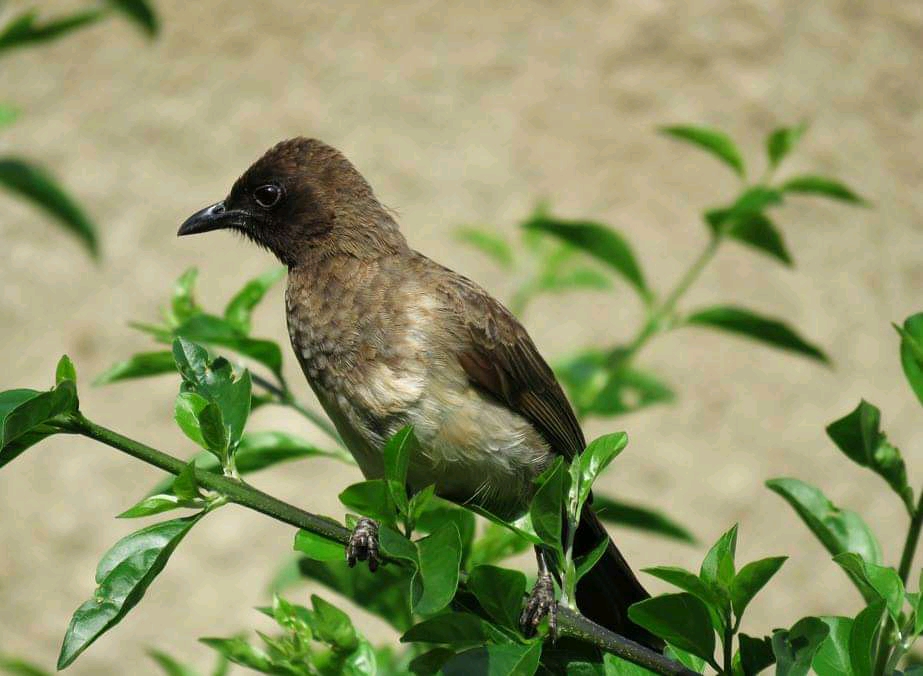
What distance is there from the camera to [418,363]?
2352mm

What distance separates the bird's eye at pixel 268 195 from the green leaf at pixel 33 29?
497 mm

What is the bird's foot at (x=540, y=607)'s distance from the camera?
1556 millimetres

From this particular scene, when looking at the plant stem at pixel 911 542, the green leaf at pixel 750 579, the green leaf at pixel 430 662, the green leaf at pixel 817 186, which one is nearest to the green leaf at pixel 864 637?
the green leaf at pixel 750 579

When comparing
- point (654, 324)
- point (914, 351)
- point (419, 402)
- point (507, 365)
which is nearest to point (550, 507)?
point (914, 351)

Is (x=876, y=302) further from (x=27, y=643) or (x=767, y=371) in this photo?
(x=27, y=643)

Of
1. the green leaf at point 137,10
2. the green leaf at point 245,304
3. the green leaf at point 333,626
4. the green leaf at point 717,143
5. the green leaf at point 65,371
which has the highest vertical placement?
the green leaf at point 137,10

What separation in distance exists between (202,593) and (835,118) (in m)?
3.33

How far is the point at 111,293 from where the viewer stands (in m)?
5.37

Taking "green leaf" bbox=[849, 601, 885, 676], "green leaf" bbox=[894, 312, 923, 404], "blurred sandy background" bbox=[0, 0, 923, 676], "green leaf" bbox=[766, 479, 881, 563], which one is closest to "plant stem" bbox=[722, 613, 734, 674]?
"green leaf" bbox=[849, 601, 885, 676]

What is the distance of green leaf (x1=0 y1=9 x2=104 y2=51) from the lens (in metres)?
2.60

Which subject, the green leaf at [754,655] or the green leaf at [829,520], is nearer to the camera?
the green leaf at [754,655]

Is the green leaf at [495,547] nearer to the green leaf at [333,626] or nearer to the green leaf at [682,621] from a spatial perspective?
the green leaf at [333,626]

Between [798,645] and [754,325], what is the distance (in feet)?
3.76

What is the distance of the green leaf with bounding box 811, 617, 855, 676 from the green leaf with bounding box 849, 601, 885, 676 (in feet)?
0.05
